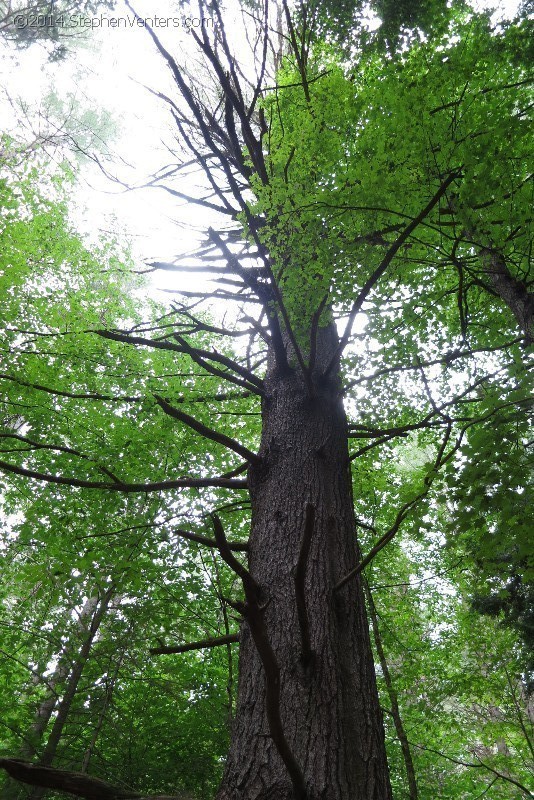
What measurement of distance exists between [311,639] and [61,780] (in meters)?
1.09

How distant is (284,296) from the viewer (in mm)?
3174

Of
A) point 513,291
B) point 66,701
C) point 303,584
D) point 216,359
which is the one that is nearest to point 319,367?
point 216,359

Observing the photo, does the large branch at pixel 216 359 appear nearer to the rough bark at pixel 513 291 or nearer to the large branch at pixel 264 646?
the rough bark at pixel 513 291

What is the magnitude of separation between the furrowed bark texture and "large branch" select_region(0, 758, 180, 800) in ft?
1.77

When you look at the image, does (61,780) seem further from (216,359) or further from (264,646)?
(216,359)

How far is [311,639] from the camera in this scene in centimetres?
194

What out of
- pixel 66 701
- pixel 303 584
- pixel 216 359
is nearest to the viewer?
pixel 303 584

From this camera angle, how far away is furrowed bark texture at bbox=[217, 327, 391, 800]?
5.20 ft

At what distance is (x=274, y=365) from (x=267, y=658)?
105 inches

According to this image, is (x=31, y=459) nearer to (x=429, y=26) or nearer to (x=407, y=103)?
(x=407, y=103)

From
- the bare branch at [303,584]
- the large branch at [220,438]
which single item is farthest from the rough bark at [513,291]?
the bare branch at [303,584]

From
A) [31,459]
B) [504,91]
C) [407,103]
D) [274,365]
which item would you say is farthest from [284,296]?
[31,459]

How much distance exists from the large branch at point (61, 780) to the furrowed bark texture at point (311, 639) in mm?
539

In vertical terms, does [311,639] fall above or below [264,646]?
above
